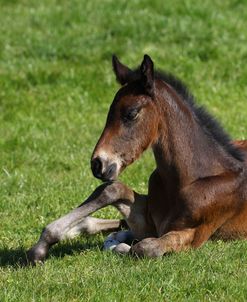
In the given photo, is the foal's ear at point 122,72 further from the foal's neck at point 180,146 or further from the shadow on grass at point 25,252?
the shadow on grass at point 25,252

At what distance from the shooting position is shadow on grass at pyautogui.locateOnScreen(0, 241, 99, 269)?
7.85 m

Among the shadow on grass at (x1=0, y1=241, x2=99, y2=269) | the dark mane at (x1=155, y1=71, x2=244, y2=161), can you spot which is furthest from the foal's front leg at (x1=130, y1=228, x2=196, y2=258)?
the dark mane at (x1=155, y1=71, x2=244, y2=161)

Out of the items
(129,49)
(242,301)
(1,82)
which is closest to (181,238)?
(242,301)

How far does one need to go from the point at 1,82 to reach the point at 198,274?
7762 mm

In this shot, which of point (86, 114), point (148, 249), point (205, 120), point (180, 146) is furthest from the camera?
point (86, 114)

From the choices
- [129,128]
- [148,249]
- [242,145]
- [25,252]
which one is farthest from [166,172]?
[25,252]

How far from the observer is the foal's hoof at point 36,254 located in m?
7.79

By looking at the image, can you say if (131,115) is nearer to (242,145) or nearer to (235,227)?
(235,227)

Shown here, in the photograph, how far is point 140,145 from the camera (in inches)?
303

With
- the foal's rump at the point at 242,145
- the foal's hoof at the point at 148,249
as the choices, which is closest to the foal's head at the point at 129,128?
the foal's hoof at the point at 148,249

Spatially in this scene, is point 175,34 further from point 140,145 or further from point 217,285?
point 217,285

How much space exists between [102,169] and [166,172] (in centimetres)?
67

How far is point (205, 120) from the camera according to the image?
8.31 meters

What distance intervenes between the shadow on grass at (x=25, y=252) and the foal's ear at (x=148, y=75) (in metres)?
1.37
